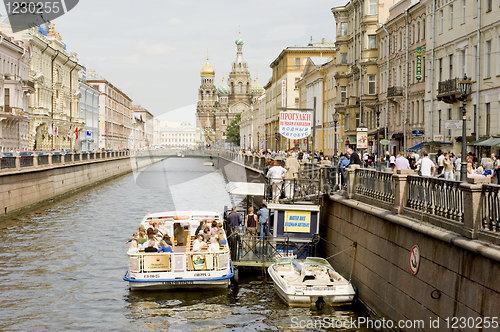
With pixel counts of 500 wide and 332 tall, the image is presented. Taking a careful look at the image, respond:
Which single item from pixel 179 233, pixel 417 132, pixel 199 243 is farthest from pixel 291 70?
pixel 199 243

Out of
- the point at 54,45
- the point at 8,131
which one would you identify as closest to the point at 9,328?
the point at 8,131

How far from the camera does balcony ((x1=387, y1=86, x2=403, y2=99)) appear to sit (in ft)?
163

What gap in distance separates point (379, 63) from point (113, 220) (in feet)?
90.5

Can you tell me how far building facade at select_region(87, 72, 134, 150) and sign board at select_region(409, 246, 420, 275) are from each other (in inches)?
4645

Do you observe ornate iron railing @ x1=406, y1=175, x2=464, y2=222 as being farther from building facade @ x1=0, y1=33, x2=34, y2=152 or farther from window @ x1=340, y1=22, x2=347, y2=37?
window @ x1=340, y1=22, x2=347, y2=37

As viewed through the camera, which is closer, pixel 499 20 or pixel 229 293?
pixel 229 293

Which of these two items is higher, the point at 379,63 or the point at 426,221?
the point at 379,63

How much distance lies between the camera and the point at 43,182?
44.8 meters

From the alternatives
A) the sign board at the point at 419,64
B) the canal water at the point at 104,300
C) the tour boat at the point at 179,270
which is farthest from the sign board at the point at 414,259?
the sign board at the point at 419,64

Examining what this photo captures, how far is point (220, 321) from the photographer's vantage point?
55.7ft

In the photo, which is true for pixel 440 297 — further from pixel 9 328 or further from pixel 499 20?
pixel 499 20

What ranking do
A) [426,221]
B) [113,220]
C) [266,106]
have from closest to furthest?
[426,221] → [113,220] → [266,106]

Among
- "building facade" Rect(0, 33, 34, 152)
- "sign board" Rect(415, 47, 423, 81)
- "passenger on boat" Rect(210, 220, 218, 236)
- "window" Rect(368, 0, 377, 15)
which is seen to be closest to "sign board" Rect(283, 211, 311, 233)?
"passenger on boat" Rect(210, 220, 218, 236)

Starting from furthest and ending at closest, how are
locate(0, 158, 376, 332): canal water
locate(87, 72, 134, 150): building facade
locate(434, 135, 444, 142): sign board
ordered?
locate(87, 72, 134, 150): building facade, locate(434, 135, 444, 142): sign board, locate(0, 158, 376, 332): canal water
